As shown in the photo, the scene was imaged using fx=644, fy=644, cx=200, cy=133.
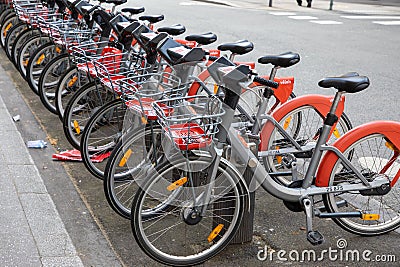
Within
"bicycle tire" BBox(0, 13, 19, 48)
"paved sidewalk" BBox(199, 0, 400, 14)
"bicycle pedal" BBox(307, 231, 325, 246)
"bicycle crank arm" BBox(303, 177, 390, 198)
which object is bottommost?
"paved sidewalk" BBox(199, 0, 400, 14)

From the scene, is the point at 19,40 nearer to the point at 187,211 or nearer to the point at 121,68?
the point at 121,68

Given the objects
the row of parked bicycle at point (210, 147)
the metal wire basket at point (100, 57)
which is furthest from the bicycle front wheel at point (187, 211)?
the metal wire basket at point (100, 57)

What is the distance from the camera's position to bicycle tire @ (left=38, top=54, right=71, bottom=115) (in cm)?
694

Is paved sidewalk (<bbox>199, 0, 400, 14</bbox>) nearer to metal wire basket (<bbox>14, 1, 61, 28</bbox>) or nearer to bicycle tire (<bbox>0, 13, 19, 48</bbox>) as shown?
bicycle tire (<bbox>0, 13, 19, 48</bbox>)

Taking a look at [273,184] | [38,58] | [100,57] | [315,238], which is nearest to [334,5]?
[38,58]

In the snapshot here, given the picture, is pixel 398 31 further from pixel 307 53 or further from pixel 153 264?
pixel 153 264

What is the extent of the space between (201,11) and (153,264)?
48.4ft

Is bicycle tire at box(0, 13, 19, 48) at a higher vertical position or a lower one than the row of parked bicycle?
lower

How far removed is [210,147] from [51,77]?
3713 mm

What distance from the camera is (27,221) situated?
4641mm

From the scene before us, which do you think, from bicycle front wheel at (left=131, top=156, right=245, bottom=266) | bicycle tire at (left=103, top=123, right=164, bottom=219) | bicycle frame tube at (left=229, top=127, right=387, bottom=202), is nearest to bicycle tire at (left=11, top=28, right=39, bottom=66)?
bicycle tire at (left=103, top=123, right=164, bottom=219)

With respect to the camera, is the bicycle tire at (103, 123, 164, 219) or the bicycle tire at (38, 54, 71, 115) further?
the bicycle tire at (38, 54, 71, 115)

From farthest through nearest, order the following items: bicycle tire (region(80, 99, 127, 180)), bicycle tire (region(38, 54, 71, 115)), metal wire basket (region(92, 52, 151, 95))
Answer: bicycle tire (region(38, 54, 71, 115))
bicycle tire (region(80, 99, 127, 180))
metal wire basket (region(92, 52, 151, 95))

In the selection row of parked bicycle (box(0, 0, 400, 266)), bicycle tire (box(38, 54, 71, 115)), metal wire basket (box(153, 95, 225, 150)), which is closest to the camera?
metal wire basket (box(153, 95, 225, 150))
